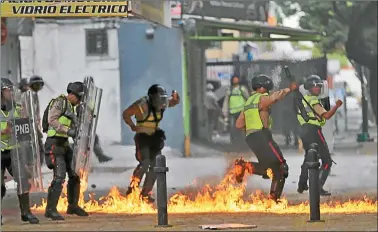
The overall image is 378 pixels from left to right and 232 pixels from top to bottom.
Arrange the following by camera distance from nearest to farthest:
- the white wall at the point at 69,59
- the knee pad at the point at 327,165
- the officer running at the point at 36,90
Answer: the officer running at the point at 36,90 < the knee pad at the point at 327,165 < the white wall at the point at 69,59

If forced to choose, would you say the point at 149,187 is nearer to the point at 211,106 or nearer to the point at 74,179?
the point at 74,179

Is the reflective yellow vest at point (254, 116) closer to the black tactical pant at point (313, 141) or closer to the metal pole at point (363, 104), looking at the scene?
the black tactical pant at point (313, 141)

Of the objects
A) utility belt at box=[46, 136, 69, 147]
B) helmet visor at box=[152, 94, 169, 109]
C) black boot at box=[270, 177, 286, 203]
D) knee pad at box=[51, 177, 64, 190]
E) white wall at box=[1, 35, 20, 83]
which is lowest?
black boot at box=[270, 177, 286, 203]

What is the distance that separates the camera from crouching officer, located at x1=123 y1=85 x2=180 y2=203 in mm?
12750

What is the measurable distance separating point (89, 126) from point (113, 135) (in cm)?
300

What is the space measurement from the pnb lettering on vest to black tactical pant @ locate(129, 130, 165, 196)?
1.44m

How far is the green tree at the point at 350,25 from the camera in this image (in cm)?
2106

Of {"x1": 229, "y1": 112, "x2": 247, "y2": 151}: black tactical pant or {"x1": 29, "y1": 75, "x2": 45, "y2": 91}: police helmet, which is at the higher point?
{"x1": 29, "y1": 75, "x2": 45, "y2": 91}: police helmet

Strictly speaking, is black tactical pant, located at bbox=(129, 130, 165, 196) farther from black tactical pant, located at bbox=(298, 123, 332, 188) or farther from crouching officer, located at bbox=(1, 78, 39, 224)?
black tactical pant, located at bbox=(298, 123, 332, 188)

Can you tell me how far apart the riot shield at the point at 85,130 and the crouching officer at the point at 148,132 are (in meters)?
0.56

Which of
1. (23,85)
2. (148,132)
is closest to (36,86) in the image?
(23,85)

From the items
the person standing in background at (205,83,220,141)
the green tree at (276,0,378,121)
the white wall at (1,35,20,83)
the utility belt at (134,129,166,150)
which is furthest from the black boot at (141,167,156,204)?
the green tree at (276,0,378,121)

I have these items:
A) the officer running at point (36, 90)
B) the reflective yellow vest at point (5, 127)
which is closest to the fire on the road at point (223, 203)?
the officer running at point (36, 90)

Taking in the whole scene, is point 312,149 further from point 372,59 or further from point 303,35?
point 372,59
